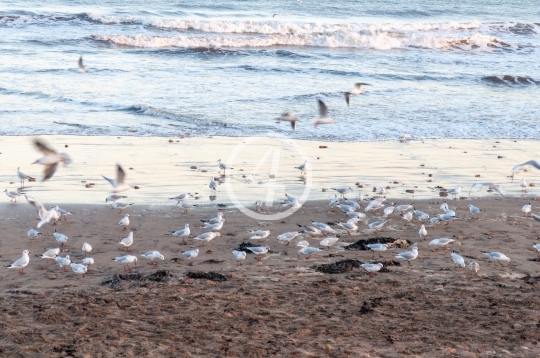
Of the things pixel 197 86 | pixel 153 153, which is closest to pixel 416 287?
pixel 153 153

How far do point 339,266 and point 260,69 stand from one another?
18.4 m

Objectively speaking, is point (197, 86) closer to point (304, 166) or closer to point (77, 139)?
point (77, 139)

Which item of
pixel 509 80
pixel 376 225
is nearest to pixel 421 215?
pixel 376 225

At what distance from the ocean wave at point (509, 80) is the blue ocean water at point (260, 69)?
0.21 ft

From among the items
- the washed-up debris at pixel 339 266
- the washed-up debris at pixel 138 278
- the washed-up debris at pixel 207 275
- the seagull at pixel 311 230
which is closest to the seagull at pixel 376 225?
the seagull at pixel 311 230

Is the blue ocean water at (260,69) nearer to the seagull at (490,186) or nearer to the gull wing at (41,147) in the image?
the seagull at (490,186)

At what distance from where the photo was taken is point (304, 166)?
42.4ft

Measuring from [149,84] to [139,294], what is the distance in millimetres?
15645

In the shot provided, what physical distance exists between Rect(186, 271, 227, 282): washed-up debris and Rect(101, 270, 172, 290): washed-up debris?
0.76ft

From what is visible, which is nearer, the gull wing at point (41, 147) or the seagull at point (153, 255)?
the seagull at point (153, 255)

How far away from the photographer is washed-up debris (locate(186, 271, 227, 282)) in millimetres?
7793

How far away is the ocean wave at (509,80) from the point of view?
80.5 ft

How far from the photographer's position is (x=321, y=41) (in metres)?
33.5

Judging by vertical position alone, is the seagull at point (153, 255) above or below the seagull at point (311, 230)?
above
